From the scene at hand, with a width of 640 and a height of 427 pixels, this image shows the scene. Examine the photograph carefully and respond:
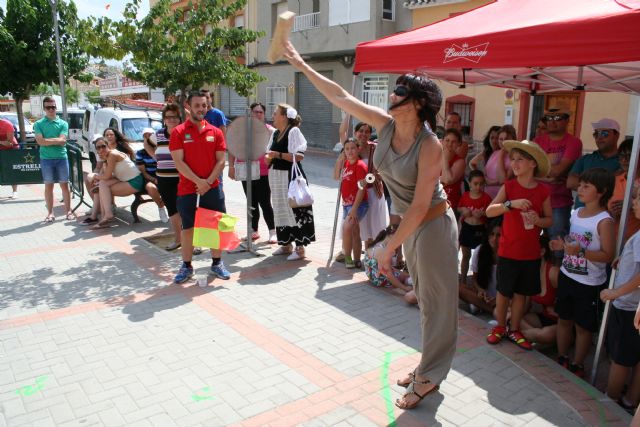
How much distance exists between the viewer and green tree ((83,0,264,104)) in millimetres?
5750

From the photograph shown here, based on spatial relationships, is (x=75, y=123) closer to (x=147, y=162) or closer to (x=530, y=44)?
(x=147, y=162)

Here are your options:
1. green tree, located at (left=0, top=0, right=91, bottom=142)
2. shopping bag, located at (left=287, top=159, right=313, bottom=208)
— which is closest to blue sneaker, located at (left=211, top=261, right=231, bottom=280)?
shopping bag, located at (left=287, top=159, right=313, bottom=208)

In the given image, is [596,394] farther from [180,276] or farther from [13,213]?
[13,213]

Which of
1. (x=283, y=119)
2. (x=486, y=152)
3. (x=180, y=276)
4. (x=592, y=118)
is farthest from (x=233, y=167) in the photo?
(x=592, y=118)

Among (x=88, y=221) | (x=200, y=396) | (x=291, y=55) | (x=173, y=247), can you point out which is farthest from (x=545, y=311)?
(x=88, y=221)

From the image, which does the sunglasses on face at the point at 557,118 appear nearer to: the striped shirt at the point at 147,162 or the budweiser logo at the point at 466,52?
the budweiser logo at the point at 466,52

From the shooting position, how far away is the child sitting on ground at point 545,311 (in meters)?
4.05

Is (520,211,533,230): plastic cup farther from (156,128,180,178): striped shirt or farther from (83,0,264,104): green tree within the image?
(156,128,180,178): striped shirt

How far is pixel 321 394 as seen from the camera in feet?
10.9

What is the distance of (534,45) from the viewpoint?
3783 millimetres

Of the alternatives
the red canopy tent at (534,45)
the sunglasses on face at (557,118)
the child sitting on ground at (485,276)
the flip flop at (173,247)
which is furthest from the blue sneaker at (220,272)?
the sunglasses on face at (557,118)

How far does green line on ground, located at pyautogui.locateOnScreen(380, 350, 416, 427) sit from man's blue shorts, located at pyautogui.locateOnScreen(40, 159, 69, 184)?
681cm

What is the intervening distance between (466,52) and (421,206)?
2178 mm

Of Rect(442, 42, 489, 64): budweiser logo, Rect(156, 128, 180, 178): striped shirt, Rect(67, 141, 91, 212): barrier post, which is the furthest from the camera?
Rect(67, 141, 91, 212): barrier post
